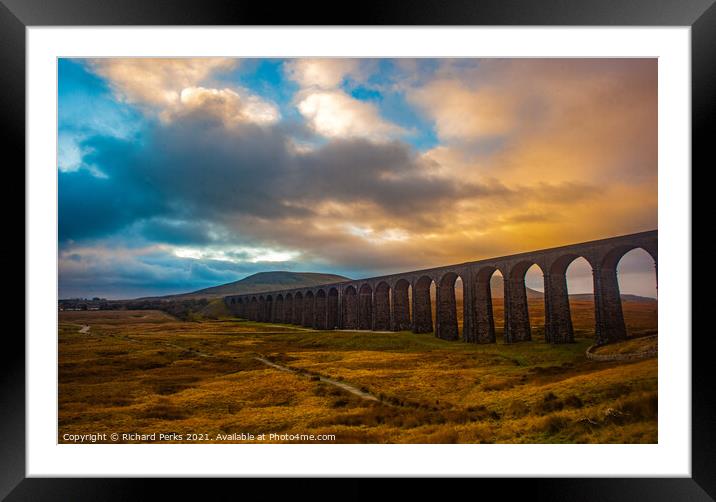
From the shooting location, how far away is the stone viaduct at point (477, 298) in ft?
55.4

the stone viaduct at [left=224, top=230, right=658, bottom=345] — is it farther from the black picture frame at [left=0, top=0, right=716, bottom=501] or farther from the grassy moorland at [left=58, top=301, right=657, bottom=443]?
the black picture frame at [left=0, top=0, right=716, bottom=501]

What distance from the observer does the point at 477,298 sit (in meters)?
22.6

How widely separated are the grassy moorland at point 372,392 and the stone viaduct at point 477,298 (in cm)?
103

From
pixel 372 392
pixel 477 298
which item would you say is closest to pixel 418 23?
pixel 372 392

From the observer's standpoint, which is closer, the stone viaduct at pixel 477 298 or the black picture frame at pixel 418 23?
the black picture frame at pixel 418 23

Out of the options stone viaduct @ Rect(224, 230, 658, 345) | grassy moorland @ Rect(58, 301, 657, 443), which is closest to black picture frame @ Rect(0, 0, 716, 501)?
grassy moorland @ Rect(58, 301, 657, 443)

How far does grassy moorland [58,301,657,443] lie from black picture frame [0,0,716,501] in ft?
5.80

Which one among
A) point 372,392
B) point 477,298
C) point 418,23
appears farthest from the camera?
point 477,298

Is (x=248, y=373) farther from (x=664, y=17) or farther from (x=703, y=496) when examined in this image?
(x=664, y=17)

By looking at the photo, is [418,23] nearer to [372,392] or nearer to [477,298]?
[372,392]

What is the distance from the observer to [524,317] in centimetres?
2114

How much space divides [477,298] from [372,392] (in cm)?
1066

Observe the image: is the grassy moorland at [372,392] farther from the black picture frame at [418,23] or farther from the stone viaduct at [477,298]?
the black picture frame at [418,23]

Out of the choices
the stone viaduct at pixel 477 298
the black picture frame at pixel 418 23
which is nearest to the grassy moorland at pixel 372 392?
the stone viaduct at pixel 477 298
